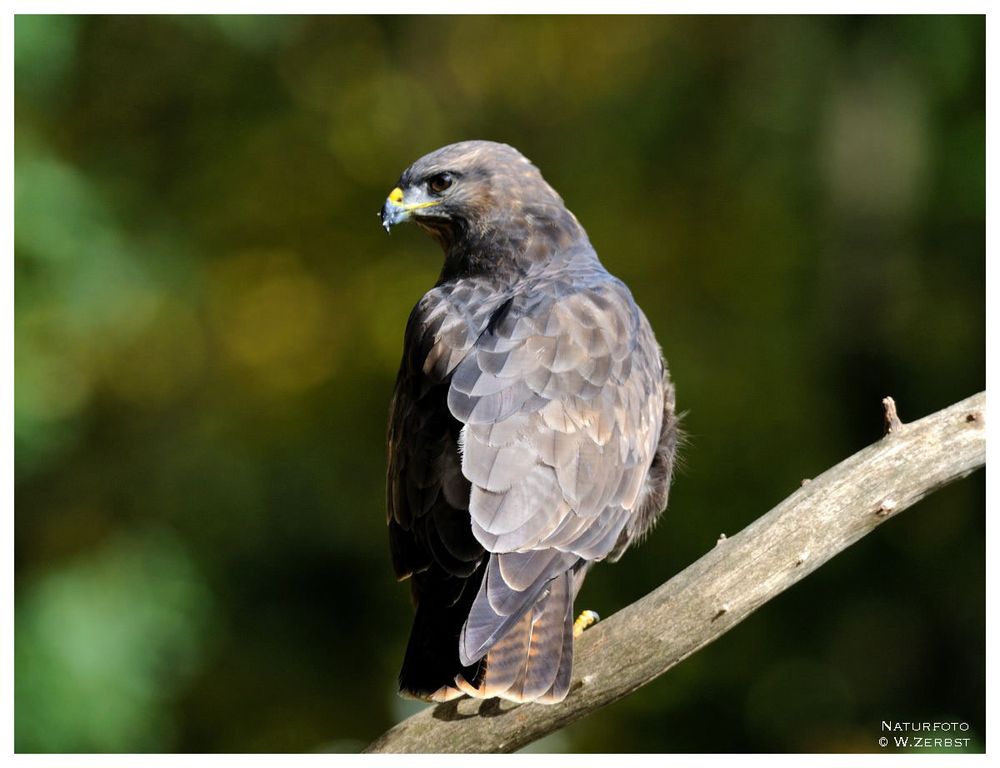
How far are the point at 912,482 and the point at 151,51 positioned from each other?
668 cm

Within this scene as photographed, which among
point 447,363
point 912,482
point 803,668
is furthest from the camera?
point 803,668

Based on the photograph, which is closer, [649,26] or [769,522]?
[769,522]

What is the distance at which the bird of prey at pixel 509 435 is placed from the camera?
9.66ft

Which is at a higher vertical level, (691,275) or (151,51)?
(151,51)

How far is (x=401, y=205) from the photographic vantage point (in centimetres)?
382

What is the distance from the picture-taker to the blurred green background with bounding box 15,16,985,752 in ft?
22.2

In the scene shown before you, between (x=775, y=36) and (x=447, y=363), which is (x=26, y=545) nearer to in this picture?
(x=447, y=363)

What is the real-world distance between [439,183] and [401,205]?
13cm

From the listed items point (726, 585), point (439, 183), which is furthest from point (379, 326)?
point (726, 585)

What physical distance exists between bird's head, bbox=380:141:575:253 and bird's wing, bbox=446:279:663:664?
36cm

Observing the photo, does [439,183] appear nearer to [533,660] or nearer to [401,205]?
[401,205]

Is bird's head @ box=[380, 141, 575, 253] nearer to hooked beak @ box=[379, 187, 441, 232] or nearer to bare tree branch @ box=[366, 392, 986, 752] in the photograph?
hooked beak @ box=[379, 187, 441, 232]

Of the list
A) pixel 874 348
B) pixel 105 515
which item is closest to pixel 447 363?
pixel 874 348

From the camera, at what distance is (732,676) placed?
7.38 m
